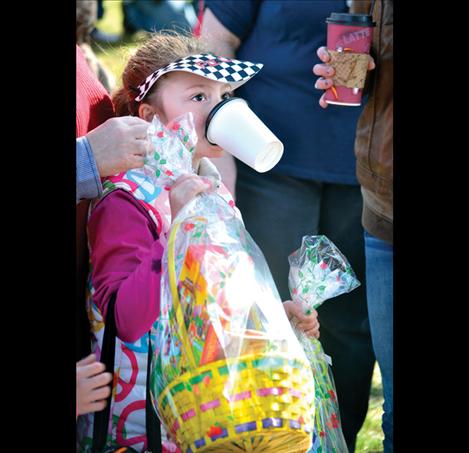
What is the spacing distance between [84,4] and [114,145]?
6.07 feet

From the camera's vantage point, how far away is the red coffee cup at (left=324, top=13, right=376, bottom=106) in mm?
2217

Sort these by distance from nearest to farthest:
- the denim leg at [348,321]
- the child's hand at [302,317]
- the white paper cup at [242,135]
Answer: the white paper cup at [242,135]
the child's hand at [302,317]
the denim leg at [348,321]

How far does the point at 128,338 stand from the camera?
173cm

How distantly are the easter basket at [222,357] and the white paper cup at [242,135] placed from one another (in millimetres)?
267

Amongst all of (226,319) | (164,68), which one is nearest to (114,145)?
(164,68)

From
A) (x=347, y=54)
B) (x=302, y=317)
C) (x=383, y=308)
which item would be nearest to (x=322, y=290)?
(x=302, y=317)

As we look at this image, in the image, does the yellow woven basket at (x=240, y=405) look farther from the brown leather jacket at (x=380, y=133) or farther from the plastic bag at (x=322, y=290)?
the brown leather jacket at (x=380, y=133)

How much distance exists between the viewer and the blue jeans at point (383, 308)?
2432mm

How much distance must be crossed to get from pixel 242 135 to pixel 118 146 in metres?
0.29

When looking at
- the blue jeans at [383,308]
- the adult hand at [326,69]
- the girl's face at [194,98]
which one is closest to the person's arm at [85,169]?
the girl's face at [194,98]

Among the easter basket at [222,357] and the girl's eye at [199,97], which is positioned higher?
the girl's eye at [199,97]

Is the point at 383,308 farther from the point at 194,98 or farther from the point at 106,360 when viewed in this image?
the point at 106,360
